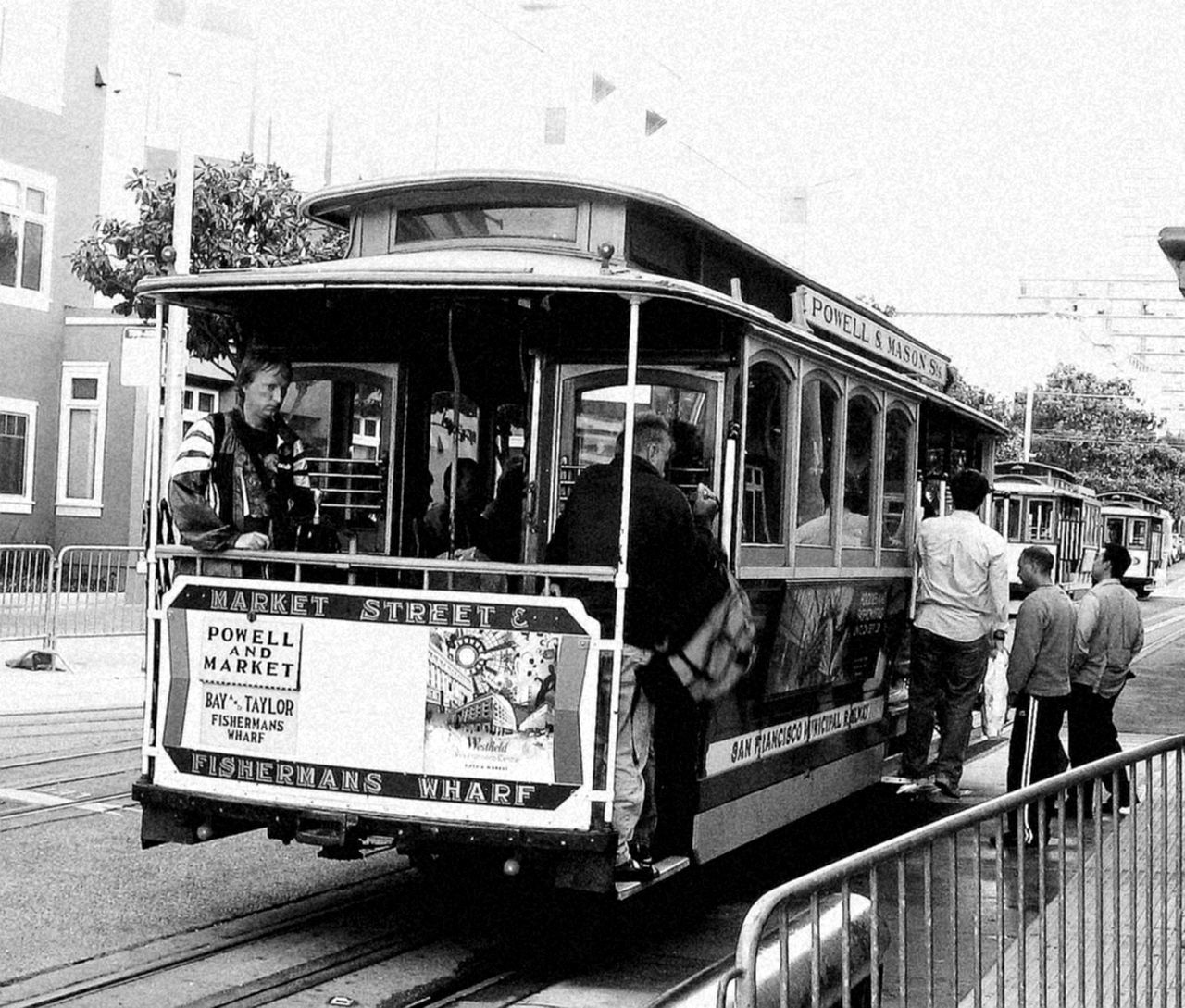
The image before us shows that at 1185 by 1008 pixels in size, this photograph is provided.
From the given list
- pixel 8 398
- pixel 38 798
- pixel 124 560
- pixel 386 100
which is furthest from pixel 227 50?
pixel 38 798

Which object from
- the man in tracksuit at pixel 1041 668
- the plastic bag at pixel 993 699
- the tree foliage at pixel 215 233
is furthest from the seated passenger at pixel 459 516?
the tree foliage at pixel 215 233

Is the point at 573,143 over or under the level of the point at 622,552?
over

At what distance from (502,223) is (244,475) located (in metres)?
1.76

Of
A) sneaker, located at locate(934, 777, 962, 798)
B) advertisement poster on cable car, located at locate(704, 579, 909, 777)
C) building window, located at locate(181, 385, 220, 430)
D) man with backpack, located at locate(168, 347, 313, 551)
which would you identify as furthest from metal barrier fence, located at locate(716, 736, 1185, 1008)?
building window, located at locate(181, 385, 220, 430)

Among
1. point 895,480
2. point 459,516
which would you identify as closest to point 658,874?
point 459,516

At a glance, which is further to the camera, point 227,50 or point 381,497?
point 227,50

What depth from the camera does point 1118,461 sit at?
72812mm

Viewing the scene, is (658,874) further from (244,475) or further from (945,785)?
(945,785)

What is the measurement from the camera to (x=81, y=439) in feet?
90.2

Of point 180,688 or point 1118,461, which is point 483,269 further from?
point 1118,461

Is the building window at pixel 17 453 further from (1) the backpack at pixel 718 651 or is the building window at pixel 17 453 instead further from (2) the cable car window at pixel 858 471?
(1) the backpack at pixel 718 651

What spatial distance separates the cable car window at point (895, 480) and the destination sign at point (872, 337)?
1.46ft

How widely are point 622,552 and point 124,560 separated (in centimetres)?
1228

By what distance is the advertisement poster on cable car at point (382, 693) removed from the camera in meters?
6.56
